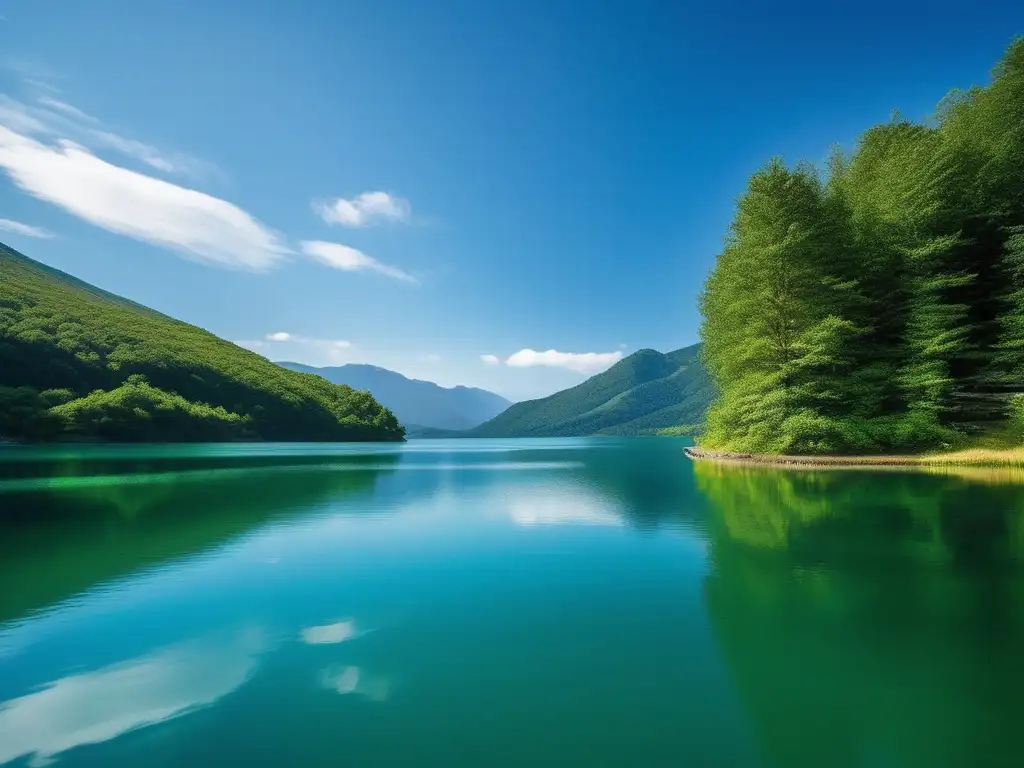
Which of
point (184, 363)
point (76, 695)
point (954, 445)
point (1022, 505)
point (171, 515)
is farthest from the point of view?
point (184, 363)

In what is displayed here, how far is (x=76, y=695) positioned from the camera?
618 centimetres

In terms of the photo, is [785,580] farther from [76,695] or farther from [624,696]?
[76,695]

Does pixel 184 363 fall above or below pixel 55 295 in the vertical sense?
below

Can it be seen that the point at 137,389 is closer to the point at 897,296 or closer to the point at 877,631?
the point at 897,296

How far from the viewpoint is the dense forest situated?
31672mm

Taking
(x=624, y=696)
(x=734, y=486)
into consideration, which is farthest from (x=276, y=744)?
(x=734, y=486)

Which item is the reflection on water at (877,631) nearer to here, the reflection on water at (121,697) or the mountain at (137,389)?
the reflection on water at (121,697)

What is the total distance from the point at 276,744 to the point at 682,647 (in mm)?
5121

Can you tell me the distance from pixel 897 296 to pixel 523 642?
39.2 metres

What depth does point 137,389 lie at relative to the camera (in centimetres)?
10794

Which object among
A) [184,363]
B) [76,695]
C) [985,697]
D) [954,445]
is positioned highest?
[184,363]

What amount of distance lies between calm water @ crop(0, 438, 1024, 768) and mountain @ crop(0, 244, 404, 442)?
10187 centimetres

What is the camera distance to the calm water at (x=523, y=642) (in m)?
5.02

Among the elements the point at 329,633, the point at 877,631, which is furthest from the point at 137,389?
the point at 877,631
